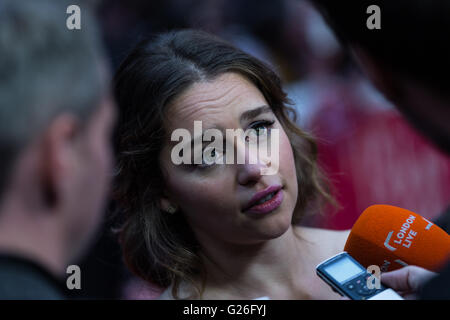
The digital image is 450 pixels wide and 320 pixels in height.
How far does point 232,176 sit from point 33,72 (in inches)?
33.3

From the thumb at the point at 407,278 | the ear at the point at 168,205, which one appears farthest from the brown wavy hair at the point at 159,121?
the thumb at the point at 407,278

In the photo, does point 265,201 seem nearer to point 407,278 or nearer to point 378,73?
point 407,278

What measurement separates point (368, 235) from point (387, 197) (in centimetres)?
197

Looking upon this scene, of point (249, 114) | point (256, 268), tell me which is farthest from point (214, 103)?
point (256, 268)

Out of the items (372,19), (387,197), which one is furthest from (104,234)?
(372,19)

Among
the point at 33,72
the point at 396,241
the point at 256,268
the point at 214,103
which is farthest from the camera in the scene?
the point at 256,268

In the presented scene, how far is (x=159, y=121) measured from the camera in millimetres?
1812

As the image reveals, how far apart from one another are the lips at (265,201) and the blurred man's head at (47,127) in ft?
2.36

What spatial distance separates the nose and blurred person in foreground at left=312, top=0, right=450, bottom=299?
610 millimetres

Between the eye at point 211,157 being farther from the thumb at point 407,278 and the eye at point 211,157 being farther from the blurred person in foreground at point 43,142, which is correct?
the blurred person in foreground at point 43,142

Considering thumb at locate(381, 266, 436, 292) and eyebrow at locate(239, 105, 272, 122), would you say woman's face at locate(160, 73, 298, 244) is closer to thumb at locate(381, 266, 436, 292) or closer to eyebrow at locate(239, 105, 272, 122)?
eyebrow at locate(239, 105, 272, 122)

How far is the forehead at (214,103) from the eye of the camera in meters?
1.70

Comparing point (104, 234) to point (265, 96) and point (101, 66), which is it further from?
point (101, 66)

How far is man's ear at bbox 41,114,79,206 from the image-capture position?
3.14 feet
